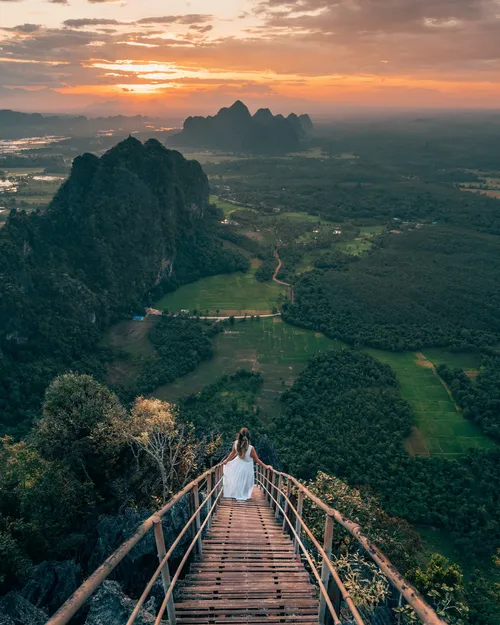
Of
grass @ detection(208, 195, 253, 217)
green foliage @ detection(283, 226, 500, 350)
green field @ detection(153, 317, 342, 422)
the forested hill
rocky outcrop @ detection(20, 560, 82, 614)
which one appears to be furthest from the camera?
grass @ detection(208, 195, 253, 217)

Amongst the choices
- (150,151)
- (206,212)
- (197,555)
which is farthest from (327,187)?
(197,555)

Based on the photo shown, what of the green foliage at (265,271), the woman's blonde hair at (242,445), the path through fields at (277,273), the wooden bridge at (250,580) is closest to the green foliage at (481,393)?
the path through fields at (277,273)

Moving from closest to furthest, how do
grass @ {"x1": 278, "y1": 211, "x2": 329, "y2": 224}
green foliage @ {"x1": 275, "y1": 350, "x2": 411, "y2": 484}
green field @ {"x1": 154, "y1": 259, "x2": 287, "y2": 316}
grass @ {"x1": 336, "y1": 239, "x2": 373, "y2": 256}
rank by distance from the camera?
green foliage @ {"x1": 275, "y1": 350, "x2": 411, "y2": 484} < green field @ {"x1": 154, "y1": 259, "x2": 287, "y2": 316} < grass @ {"x1": 336, "y1": 239, "x2": 373, "y2": 256} < grass @ {"x1": 278, "y1": 211, "x2": 329, "y2": 224}

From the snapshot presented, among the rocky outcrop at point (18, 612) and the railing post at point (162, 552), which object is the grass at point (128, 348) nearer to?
the rocky outcrop at point (18, 612)

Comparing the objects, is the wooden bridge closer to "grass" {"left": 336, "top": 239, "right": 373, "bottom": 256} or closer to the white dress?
the white dress

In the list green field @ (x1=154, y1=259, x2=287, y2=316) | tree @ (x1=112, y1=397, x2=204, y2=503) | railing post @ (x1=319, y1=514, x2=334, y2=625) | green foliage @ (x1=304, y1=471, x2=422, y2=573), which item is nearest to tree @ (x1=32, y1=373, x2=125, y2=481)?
tree @ (x1=112, y1=397, x2=204, y2=503)

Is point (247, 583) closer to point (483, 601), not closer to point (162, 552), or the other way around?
point (162, 552)
